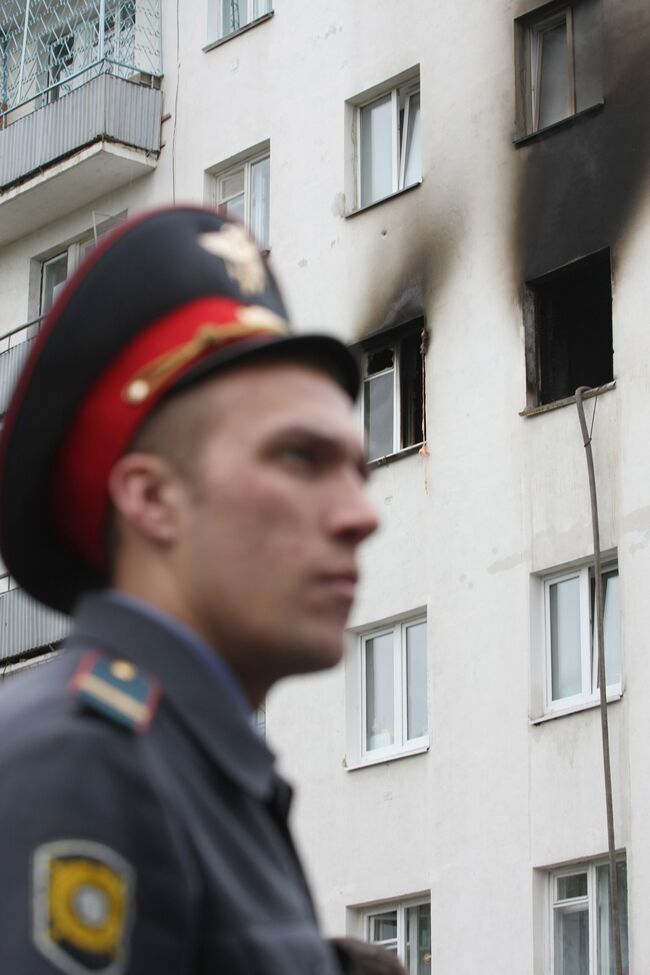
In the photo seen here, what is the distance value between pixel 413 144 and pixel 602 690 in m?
6.31

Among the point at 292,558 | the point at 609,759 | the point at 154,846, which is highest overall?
the point at 609,759

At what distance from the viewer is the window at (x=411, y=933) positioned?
2005cm

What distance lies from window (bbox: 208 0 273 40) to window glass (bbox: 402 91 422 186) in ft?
10.8

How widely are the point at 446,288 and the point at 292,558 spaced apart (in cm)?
1842

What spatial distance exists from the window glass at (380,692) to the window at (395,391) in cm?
170

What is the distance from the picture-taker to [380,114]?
22984 millimetres

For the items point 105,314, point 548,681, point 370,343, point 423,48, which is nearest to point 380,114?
point 423,48

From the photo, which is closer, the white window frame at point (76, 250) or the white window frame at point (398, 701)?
the white window frame at point (398, 701)

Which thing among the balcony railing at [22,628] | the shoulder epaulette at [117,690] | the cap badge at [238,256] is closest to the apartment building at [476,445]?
the balcony railing at [22,628]

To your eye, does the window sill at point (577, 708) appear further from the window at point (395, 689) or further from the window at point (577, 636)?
the window at point (395, 689)

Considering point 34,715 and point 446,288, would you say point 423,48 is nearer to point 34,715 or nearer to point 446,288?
point 446,288

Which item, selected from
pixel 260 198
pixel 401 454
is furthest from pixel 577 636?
pixel 260 198

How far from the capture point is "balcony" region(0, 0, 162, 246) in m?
25.6

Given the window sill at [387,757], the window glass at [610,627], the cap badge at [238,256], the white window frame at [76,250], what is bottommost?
the cap badge at [238,256]
